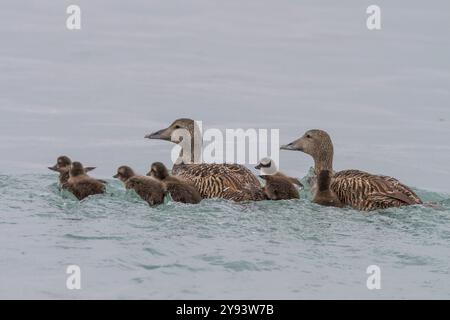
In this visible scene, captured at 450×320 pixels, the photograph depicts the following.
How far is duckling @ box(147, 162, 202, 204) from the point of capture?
13295 millimetres

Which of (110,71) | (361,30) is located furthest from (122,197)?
(361,30)

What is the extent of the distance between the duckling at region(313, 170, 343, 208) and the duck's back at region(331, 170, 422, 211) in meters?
0.17

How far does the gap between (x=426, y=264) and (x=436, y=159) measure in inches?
224

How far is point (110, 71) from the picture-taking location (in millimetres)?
20359

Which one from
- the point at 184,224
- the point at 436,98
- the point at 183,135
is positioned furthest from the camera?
the point at 436,98

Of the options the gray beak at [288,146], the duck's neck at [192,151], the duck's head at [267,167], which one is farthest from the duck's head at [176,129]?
the duck's head at [267,167]

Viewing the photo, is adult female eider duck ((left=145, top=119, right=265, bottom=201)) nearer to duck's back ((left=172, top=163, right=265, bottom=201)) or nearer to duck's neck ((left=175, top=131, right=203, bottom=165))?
duck's back ((left=172, top=163, right=265, bottom=201))

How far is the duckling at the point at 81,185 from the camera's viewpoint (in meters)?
13.4

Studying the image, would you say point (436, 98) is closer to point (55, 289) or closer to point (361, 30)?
point (361, 30)

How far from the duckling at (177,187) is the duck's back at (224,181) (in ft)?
0.67

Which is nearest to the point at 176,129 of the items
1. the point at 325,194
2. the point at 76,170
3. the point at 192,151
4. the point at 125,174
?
the point at 192,151

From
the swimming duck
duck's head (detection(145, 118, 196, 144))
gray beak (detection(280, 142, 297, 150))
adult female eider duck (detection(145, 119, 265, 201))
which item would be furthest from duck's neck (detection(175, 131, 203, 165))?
the swimming duck

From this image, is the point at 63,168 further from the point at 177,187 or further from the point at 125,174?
the point at 177,187

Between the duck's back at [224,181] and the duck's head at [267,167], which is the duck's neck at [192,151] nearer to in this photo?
the duck's back at [224,181]
